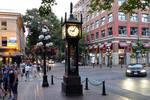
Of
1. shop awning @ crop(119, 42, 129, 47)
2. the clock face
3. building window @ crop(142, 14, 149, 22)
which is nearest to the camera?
the clock face

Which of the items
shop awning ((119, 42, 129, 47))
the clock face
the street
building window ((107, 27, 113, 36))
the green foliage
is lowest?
the street

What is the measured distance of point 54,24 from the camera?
44.1 meters

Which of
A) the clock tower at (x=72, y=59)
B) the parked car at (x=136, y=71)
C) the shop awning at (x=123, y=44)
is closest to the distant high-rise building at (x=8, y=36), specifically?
the shop awning at (x=123, y=44)

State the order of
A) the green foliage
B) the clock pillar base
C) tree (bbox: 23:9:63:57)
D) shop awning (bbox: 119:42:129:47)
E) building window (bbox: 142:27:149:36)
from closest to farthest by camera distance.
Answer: the green foliage
the clock pillar base
shop awning (bbox: 119:42:129:47)
building window (bbox: 142:27:149:36)
tree (bbox: 23:9:63:57)

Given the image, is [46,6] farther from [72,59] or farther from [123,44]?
[123,44]

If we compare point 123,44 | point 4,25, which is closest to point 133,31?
point 123,44

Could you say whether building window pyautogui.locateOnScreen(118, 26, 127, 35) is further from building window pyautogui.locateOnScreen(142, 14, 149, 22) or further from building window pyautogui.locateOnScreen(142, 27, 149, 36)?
building window pyautogui.locateOnScreen(142, 14, 149, 22)

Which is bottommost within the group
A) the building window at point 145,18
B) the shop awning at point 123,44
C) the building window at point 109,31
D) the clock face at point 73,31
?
the clock face at point 73,31

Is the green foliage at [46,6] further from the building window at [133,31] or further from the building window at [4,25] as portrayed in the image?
the building window at [133,31]

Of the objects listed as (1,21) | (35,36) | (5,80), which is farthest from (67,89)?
(35,36)

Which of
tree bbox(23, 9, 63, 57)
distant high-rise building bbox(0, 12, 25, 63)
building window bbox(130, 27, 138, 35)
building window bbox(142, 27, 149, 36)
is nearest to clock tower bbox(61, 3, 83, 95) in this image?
distant high-rise building bbox(0, 12, 25, 63)

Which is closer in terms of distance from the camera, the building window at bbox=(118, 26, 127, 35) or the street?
the street

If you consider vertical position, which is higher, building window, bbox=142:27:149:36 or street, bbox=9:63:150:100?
building window, bbox=142:27:149:36

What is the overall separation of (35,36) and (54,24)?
5.99 meters
